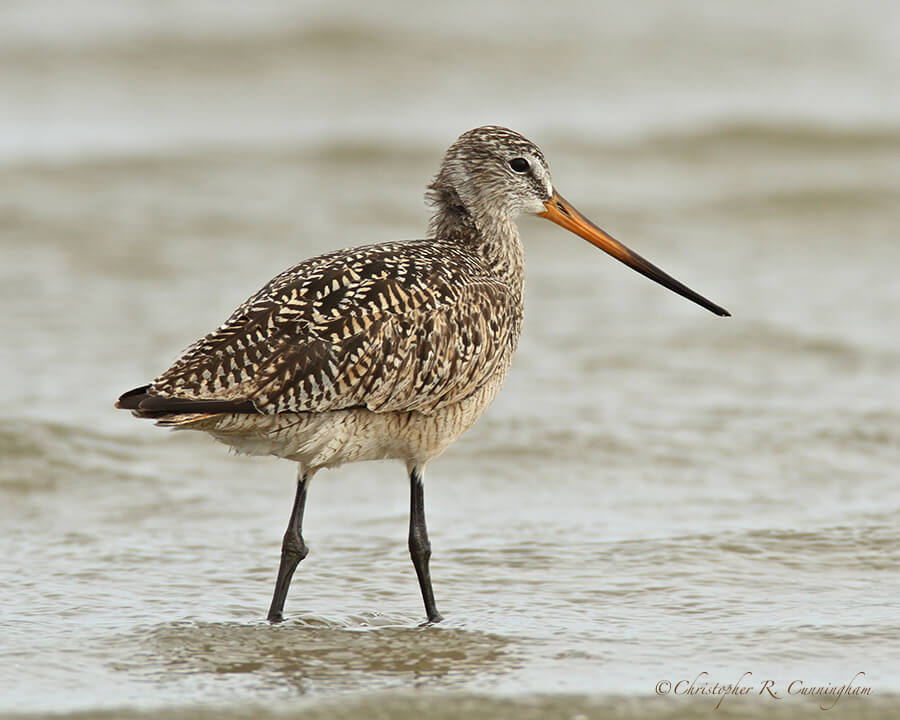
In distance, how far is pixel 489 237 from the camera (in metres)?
6.19

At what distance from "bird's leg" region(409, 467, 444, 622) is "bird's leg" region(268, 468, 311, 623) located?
0.45 meters

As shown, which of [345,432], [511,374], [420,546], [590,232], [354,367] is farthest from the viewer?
[511,374]

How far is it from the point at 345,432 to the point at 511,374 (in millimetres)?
4081

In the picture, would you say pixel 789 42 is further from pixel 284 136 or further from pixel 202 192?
pixel 202 192

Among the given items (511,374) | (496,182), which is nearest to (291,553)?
(496,182)

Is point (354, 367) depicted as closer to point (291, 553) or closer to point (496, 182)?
point (291, 553)

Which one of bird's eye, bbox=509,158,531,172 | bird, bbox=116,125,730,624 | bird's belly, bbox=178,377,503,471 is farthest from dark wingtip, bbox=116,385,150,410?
bird's eye, bbox=509,158,531,172

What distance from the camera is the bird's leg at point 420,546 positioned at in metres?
5.62

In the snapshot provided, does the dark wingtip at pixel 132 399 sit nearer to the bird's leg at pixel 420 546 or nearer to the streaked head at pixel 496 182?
the bird's leg at pixel 420 546

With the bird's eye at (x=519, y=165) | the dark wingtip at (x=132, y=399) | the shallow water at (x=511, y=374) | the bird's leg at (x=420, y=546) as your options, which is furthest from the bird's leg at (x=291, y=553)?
the bird's eye at (x=519, y=165)

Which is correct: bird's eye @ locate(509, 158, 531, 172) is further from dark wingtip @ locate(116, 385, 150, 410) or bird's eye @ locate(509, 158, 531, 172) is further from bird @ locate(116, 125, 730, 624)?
dark wingtip @ locate(116, 385, 150, 410)

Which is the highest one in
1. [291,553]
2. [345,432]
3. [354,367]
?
[354,367]

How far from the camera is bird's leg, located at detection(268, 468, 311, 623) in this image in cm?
552

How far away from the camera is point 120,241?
11.5 meters
